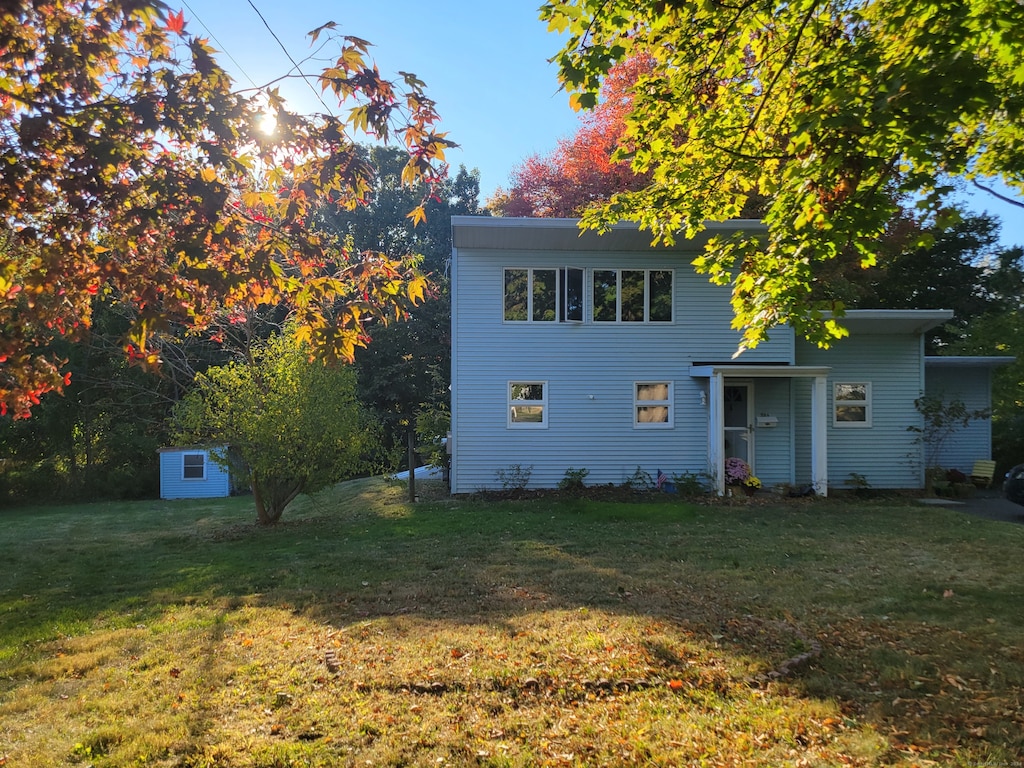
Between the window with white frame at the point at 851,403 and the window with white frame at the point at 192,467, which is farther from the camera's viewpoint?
the window with white frame at the point at 192,467

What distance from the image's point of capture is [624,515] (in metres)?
11.9

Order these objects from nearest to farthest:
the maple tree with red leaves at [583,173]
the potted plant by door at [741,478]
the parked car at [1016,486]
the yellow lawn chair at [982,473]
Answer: the parked car at [1016,486], the potted plant by door at [741,478], the yellow lawn chair at [982,473], the maple tree with red leaves at [583,173]


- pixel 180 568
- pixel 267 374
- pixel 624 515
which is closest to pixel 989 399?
pixel 624 515

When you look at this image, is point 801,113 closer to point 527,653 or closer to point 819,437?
point 527,653

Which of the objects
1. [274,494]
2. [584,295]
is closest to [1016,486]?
[584,295]

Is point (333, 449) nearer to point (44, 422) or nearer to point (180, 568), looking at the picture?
point (180, 568)

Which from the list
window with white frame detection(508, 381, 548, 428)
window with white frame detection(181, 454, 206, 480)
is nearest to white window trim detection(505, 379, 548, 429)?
window with white frame detection(508, 381, 548, 428)

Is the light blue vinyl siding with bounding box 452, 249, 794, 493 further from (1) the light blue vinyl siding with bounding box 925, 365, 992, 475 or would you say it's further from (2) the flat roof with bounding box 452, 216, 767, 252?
(1) the light blue vinyl siding with bounding box 925, 365, 992, 475

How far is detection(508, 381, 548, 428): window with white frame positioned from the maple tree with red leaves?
7.49 meters

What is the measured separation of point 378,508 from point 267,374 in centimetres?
372

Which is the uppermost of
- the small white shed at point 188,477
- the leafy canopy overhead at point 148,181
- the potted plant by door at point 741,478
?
the leafy canopy overhead at point 148,181

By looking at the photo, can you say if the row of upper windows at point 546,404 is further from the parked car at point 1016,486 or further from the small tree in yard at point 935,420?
the parked car at point 1016,486

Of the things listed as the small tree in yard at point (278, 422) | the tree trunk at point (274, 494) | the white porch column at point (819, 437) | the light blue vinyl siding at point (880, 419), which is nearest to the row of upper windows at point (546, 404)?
the white porch column at point (819, 437)

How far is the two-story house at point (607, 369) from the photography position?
48.2 feet
